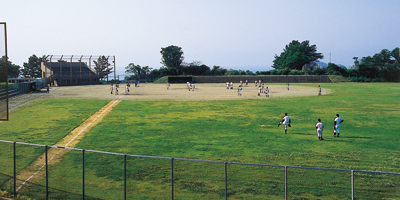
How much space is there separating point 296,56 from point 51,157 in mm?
143186

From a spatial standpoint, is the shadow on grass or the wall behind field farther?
the wall behind field

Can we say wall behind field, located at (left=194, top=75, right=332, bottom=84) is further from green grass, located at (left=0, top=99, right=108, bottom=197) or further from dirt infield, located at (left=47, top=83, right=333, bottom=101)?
green grass, located at (left=0, top=99, right=108, bottom=197)

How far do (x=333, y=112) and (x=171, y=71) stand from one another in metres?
90.0

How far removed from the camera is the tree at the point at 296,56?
15075cm

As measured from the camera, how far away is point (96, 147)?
872 inches

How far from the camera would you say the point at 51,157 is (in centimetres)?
1916

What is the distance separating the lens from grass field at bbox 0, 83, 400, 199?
14367mm

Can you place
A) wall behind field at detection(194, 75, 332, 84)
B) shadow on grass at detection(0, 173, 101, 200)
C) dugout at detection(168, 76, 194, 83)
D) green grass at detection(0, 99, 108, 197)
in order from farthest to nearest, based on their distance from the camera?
wall behind field at detection(194, 75, 332, 84) < dugout at detection(168, 76, 194, 83) < green grass at detection(0, 99, 108, 197) < shadow on grass at detection(0, 173, 101, 200)

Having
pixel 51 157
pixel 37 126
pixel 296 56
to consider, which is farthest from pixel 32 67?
pixel 51 157

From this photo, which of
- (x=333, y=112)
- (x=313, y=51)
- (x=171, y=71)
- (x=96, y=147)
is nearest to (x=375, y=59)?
(x=313, y=51)

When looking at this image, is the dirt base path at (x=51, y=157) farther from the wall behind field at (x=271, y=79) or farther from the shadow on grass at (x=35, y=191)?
the wall behind field at (x=271, y=79)

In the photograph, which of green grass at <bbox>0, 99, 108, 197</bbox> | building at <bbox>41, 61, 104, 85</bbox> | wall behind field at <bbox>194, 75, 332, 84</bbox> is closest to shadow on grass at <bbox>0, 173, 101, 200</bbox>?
green grass at <bbox>0, 99, 108, 197</bbox>

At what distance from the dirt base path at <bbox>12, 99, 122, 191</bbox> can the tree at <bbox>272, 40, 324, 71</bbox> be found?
103 m

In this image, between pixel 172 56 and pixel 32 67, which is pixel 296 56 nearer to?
pixel 172 56
